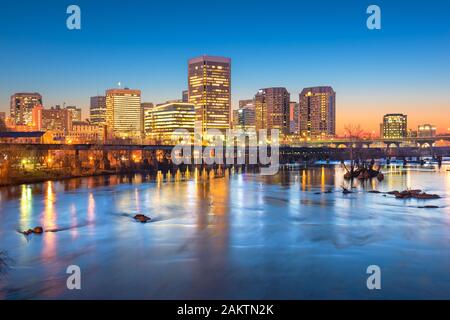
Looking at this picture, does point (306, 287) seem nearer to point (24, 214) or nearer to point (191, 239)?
point (191, 239)

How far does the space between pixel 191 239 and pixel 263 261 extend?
6.92m

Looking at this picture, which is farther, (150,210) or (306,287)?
(150,210)

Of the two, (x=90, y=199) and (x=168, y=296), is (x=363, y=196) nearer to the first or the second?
(x=90, y=199)

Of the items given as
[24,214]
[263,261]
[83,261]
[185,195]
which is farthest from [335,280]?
[185,195]

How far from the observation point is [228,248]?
86.5ft

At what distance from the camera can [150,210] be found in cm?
4234

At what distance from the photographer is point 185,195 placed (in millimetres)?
54625

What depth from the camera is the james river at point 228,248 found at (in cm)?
1930

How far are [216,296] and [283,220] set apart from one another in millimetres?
18611

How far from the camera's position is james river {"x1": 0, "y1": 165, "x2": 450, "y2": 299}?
19.3 m
